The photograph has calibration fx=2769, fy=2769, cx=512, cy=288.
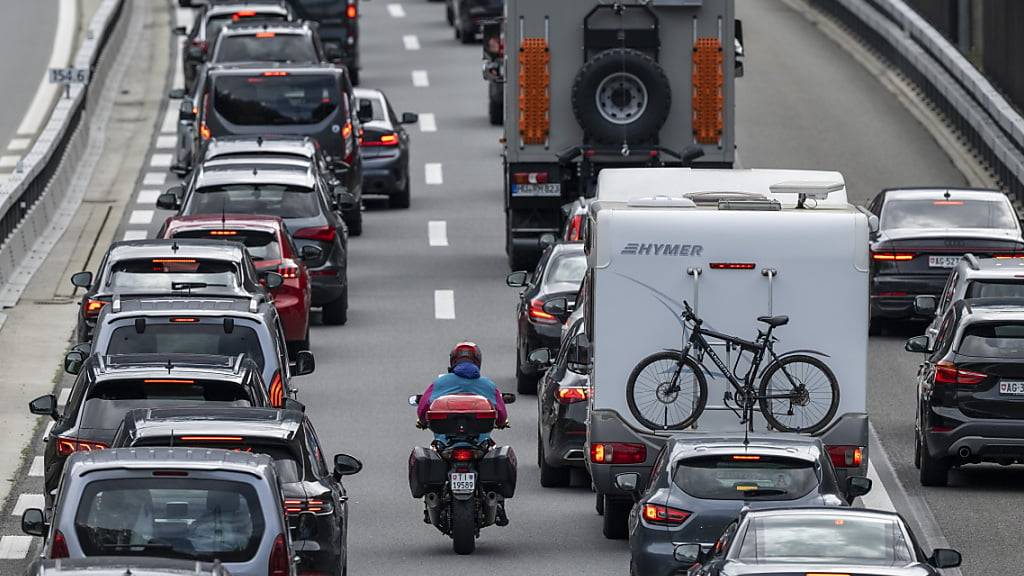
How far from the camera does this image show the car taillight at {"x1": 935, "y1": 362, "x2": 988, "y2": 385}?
73.4 ft

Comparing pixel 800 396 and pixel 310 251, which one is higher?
pixel 800 396

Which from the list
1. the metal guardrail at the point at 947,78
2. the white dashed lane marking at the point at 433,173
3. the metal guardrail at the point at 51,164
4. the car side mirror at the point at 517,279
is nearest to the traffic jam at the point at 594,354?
the car side mirror at the point at 517,279

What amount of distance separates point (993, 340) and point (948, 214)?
931cm

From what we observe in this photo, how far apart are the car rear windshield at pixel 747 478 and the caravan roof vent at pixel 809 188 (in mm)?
3347

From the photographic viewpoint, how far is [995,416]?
22.3 m

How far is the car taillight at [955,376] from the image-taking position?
22.4 meters

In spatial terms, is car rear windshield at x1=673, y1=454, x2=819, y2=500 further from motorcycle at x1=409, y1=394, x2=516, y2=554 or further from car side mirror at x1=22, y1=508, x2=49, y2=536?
car side mirror at x1=22, y1=508, x2=49, y2=536

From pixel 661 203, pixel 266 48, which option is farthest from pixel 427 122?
pixel 661 203

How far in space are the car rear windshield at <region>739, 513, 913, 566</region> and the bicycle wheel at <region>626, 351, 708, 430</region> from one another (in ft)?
15.2

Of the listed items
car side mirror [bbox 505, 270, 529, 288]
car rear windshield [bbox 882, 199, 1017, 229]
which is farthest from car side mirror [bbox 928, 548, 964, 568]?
car rear windshield [bbox 882, 199, 1017, 229]

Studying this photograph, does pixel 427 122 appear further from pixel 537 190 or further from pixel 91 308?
pixel 91 308

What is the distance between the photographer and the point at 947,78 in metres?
46.6

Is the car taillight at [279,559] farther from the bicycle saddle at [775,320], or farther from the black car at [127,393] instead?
the bicycle saddle at [775,320]

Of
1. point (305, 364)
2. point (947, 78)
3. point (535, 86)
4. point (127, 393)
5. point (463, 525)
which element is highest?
point (535, 86)
